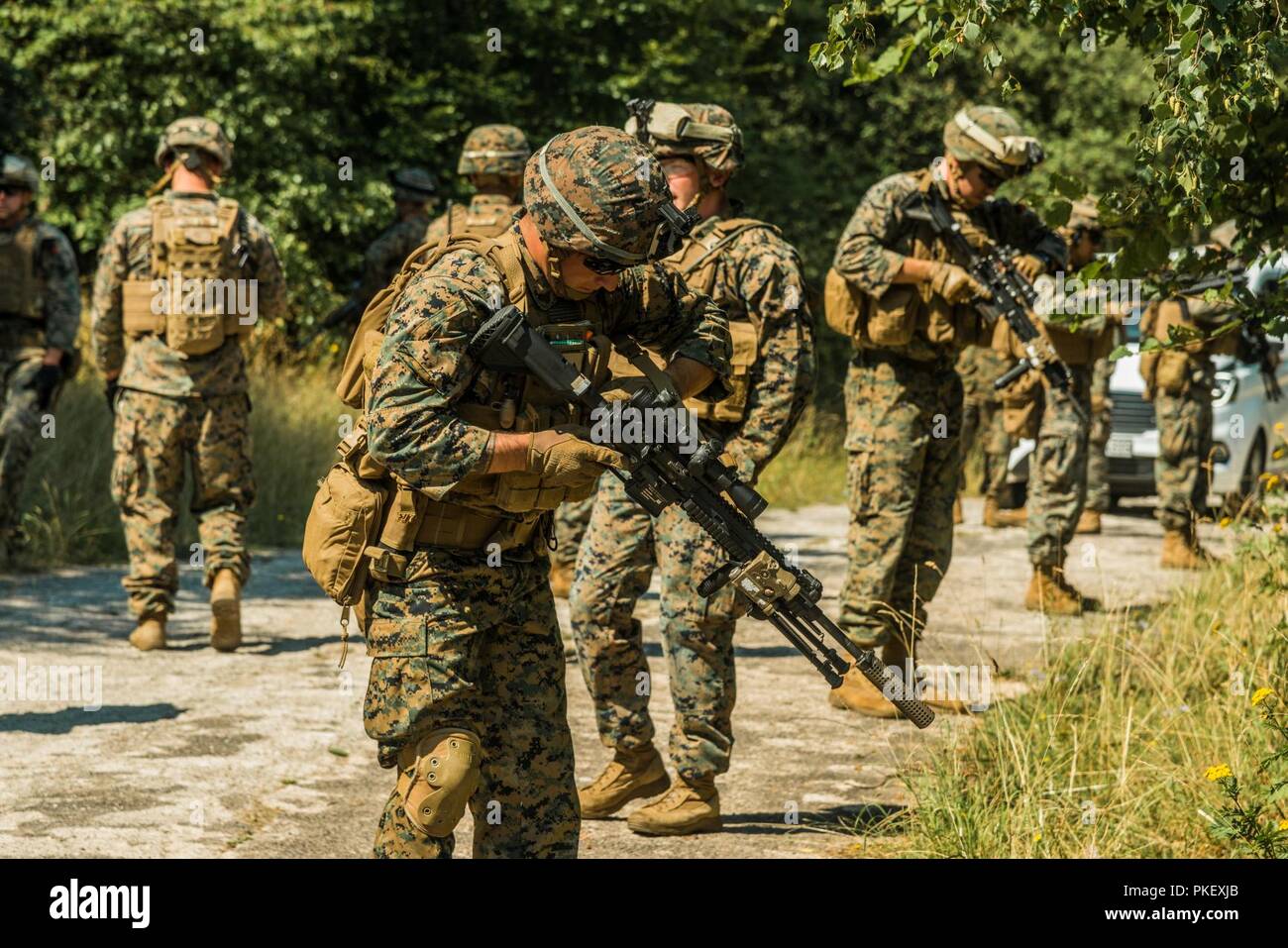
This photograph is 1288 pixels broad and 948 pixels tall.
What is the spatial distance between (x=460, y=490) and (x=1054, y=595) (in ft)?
20.3

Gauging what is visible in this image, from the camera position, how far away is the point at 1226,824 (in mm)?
4770

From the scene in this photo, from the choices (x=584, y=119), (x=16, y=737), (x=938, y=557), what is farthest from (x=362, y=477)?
(x=584, y=119)

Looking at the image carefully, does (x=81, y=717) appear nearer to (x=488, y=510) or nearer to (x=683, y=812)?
(x=683, y=812)

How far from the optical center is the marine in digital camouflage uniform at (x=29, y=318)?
940 cm

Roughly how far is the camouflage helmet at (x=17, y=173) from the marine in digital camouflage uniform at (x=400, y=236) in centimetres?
196

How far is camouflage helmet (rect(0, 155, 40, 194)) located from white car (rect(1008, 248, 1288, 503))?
7.38 metres

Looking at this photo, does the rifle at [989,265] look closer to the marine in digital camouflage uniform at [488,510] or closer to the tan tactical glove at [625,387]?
the marine in digital camouflage uniform at [488,510]

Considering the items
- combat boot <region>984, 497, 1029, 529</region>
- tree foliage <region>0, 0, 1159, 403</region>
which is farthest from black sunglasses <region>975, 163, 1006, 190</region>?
tree foliage <region>0, 0, 1159, 403</region>

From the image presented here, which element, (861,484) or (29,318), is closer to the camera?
(861,484)

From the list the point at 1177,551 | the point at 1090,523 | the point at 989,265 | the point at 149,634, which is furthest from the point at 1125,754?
the point at 1090,523

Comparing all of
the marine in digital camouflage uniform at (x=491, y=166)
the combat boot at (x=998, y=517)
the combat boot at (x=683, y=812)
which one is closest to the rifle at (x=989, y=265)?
the marine in digital camouflage uniform at (x=491, y=166)

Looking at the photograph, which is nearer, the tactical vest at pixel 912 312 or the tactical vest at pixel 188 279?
the tactical vest at pixel 912 312

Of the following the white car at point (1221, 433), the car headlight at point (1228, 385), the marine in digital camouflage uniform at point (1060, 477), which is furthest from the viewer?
the car headlight at point (1228, 385)

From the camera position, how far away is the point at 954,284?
724 cm
